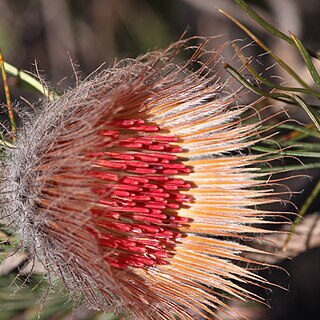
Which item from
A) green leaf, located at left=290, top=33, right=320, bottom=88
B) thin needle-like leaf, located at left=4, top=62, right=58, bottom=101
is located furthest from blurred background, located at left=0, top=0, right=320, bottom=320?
green leaf, located at left=290, top=33, right=320, bottom=88

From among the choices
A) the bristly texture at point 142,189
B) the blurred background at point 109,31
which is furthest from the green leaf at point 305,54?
the blurred background at point 109,31

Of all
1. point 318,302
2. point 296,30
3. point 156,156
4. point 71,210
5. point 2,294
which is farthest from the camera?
point 318,302

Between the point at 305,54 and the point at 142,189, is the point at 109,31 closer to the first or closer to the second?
the point at 142,189

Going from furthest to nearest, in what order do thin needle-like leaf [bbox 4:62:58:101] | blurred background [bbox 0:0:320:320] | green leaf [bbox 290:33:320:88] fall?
blurred background [bbox 0:0:320:320], thin needle-like leaf [bbox 4:62:58:101], green leaf [bbox 290:33:320:88]

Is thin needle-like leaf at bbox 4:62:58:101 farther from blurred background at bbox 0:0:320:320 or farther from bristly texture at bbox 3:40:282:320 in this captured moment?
blurred background at bbox 0:0:320:320

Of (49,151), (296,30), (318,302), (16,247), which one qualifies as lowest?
(318,302)

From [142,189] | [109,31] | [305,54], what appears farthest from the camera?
Answer: [109,31]

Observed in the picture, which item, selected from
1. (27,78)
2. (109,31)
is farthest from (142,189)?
(109,31)

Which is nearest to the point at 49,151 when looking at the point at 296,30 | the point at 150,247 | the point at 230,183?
the point at 150,247

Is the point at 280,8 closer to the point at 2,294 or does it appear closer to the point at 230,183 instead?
the point at 230,183
